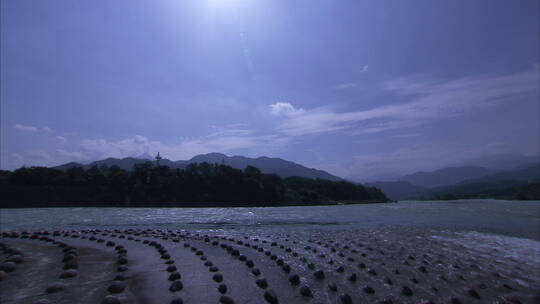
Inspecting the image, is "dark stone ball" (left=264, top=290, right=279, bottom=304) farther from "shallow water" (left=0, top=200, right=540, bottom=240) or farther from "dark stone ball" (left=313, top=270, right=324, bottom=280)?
"shallow water" (left=0, top=200, right=540, bottom=240)

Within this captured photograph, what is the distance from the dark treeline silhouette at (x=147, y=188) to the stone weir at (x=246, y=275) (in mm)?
64873

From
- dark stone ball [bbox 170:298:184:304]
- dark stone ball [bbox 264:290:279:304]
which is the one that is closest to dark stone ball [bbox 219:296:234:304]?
dark stone ball [bbox 170:298:184:304]

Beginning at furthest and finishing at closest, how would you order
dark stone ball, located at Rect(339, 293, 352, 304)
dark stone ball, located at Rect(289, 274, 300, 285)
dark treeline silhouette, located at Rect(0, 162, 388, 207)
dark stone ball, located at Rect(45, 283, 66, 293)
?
dark treeline silhouette, located at Rect(0, 162, 388, 207) < dark stone ball, located at Rect(289, 274, 300, 285) < dark stone ball, located at Rect(339, 293, 352, 304) < dark stone ball, located at Rect(45, 283, 66, 293)

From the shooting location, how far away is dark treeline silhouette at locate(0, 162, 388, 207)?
6788cm

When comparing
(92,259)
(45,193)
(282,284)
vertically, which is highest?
(45,193)

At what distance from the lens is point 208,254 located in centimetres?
1094

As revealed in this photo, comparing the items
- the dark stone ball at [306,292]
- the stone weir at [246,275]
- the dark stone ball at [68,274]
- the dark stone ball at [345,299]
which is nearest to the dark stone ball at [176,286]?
the stone weir at [246,275]

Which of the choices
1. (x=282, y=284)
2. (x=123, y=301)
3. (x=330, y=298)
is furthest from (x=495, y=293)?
(x=123, y=301)

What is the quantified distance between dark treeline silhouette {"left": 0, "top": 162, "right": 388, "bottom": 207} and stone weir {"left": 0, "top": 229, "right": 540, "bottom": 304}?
6487 centimetres

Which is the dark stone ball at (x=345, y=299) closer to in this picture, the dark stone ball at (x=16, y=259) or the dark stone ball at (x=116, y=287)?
the dark stone ball at (x=116, y=287)

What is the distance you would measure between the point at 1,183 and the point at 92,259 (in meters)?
75.4

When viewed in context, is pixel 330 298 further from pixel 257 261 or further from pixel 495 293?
pixel 495 293

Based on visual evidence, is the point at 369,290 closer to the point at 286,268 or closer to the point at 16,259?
the point at 286,268

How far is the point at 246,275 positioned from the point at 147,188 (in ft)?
253
